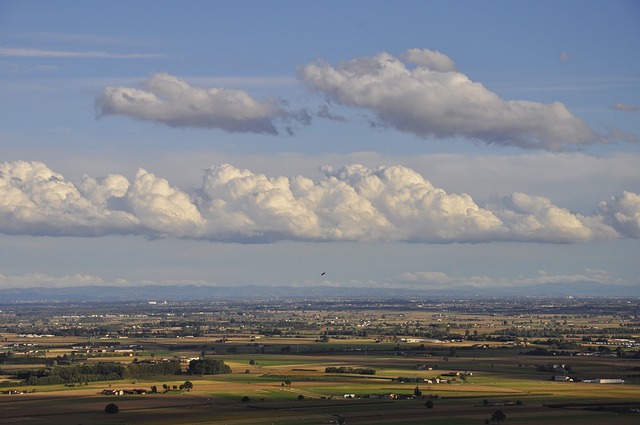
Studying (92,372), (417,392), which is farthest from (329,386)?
(92,372)

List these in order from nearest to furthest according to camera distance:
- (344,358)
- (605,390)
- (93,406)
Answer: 1. (93,406)
2. (605,390)
3. (344,358)

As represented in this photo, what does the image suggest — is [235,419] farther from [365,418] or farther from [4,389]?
[4,389]

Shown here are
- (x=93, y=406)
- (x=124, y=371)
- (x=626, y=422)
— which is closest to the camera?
(x=626, y=422)

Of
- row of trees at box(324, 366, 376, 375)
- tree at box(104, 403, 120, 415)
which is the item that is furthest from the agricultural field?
tree at box(104, 403, 120, 415)

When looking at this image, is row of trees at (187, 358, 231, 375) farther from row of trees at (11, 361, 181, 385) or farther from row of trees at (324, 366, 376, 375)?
row of trees at (324, 366, 376, 375)

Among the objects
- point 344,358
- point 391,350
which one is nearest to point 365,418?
point 344,358

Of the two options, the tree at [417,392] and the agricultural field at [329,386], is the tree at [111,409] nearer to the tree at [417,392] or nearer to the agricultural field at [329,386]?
the agricultural field at [329,386]

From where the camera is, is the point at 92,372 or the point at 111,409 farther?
the point at 92,372

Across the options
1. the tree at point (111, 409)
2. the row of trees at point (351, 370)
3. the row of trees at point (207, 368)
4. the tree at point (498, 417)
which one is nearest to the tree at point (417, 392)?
the tree at point (498, 417)

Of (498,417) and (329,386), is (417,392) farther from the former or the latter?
(498,417)

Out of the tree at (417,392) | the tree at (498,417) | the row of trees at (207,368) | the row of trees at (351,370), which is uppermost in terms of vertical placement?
the row of trees at (207,368)

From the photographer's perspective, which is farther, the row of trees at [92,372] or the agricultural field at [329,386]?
the row of trees at [92,372]
